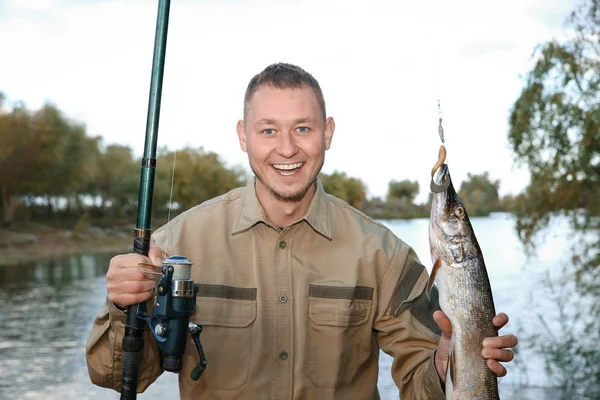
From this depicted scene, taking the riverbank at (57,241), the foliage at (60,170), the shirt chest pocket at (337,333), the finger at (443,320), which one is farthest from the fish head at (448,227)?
the riverbank at (57,241)

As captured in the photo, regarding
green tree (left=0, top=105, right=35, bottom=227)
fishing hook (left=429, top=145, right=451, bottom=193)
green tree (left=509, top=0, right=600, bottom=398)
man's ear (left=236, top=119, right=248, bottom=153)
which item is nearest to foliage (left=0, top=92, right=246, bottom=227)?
green tree (left=0, top=105, right=35, bottom=227)

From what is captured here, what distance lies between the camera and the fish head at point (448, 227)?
2.51 meters

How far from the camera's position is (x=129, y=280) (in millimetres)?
2666

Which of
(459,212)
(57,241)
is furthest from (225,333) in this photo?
(57,241)

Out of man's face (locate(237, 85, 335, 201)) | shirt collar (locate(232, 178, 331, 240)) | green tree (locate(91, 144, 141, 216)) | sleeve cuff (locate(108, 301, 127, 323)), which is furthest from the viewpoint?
green tree (locate(91, 144, 141, 216))

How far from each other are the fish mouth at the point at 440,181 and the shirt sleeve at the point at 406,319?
1.04 meters

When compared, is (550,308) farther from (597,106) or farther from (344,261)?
(344,261)

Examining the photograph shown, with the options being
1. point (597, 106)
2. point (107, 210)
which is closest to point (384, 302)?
point (597, 106)

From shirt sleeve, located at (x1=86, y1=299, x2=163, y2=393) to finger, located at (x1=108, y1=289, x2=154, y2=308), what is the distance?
0.23 m

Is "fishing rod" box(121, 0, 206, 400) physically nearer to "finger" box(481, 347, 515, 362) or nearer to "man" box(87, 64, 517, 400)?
"man" box(87, 64, 517, 400)

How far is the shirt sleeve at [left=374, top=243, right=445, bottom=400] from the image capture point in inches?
132

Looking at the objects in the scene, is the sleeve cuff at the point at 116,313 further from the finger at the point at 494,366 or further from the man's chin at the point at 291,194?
the finger at the point at 494,366

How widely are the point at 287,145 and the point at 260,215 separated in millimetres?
397

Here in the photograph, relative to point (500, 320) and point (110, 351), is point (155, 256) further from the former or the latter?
point (500, 320)
